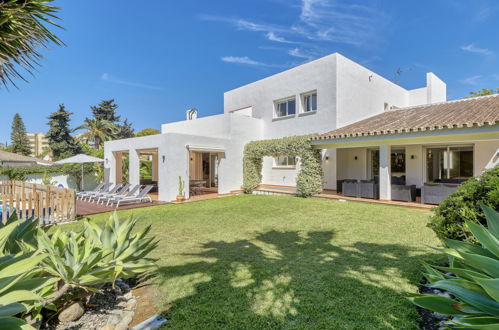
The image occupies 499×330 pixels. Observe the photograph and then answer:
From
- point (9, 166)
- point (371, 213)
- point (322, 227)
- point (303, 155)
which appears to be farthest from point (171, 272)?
point (9, 166)

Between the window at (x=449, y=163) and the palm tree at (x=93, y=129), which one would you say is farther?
the palm tree at (x=93, y=129)

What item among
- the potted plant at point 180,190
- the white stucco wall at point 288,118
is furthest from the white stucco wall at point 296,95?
the potted plant at point 180,190

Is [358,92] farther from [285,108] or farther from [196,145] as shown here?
[196,145]

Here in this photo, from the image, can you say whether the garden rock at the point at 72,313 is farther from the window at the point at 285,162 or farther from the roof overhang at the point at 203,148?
the window at the point at 285,162

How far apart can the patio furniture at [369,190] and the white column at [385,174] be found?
527 mm

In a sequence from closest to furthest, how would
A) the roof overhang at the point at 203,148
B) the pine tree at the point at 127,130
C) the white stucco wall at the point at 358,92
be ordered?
1. the roof overhang at the point at 203,148
2. the white stucco wall at the point at 358,92
3. the pine tree at the point at 127,130

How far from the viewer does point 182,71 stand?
33125 millimetres

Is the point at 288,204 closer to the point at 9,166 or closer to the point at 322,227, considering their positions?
the point at 322,227

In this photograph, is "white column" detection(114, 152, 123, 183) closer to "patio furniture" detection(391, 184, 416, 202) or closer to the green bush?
"patio furniture" detection(391, 184, 416, 202)

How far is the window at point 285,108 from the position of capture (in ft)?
70.8

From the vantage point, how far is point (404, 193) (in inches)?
553

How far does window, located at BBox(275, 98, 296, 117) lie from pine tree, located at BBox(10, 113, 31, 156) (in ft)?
186

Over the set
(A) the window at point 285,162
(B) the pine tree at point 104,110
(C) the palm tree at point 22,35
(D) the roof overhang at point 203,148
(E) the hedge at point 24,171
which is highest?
(B) the pine tree at point 104,110

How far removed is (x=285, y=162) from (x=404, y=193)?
9.96 metres
